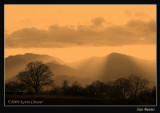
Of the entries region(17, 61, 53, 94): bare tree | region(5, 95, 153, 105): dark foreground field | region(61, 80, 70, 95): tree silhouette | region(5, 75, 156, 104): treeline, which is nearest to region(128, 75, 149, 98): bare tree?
region(5, 75, 156, 104): treeline

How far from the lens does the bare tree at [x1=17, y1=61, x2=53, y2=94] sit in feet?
108

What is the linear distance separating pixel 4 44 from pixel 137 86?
10364 mm

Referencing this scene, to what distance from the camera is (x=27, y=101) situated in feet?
108

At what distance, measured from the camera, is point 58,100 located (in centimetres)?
3284

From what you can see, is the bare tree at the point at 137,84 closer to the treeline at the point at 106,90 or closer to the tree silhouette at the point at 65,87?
the treeline at the point at 106,90

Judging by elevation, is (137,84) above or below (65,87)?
above

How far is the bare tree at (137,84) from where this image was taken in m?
33.1

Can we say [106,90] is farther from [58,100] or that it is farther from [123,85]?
[58,100]

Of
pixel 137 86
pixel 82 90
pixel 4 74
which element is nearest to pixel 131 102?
pixel 137 86

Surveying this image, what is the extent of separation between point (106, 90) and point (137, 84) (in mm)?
2356

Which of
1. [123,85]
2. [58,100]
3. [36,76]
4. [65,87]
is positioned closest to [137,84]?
[123,85]

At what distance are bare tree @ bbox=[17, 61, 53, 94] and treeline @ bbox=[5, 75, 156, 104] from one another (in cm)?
33

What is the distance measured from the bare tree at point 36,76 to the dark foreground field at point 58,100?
0.71 metres

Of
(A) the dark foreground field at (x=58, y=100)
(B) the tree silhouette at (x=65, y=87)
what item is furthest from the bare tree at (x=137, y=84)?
(B) the tree silhouette at (x=65, y=87)
